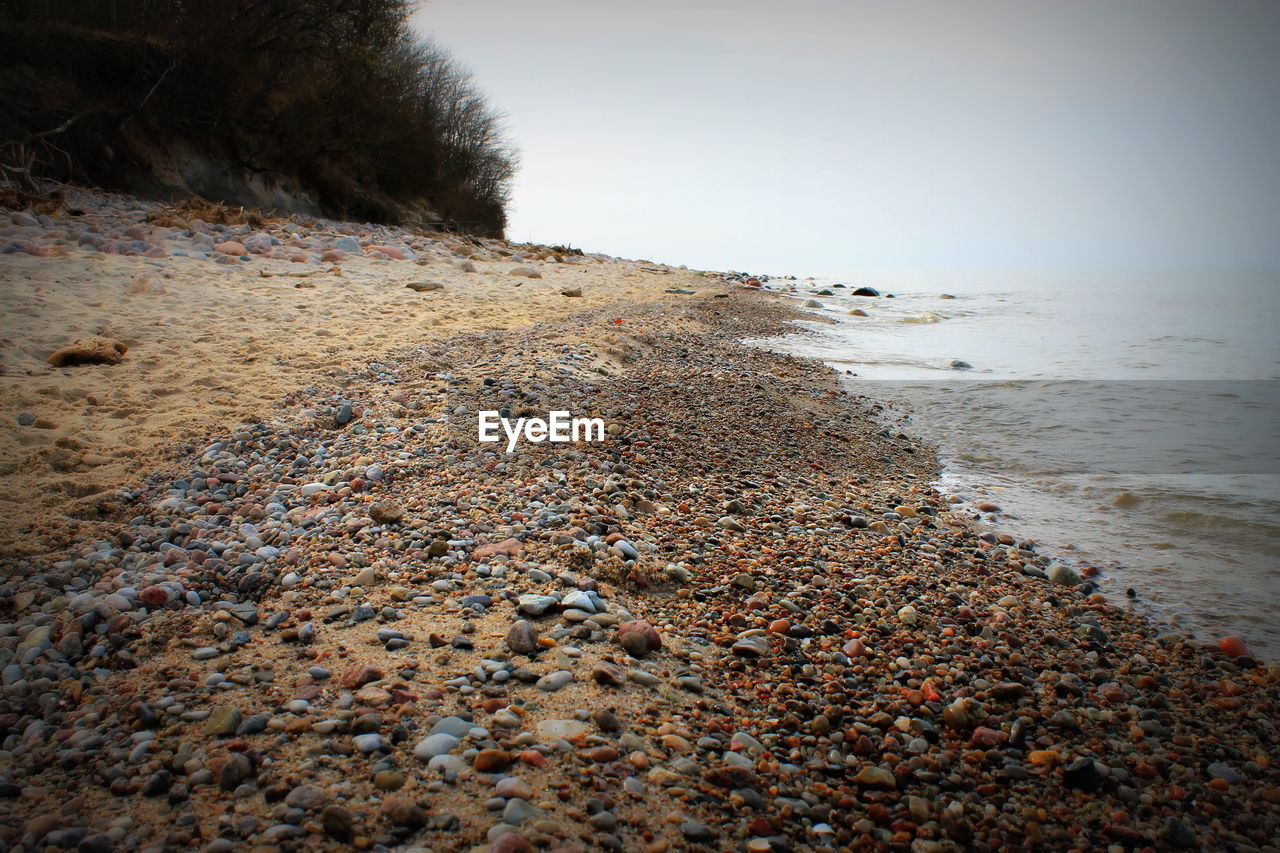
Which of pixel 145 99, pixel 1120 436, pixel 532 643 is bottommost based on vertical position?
pixel 532 643

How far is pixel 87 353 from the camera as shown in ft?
13.3

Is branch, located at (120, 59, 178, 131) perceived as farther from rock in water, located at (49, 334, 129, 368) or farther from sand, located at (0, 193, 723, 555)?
rock in water, located at (49, 334, 129, 368)

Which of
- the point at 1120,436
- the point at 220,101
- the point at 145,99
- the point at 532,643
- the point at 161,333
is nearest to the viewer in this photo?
the point at 532,643

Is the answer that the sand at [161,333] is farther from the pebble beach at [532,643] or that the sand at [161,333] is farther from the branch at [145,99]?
the branch at [145,99]

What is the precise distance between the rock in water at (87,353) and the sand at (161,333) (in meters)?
0.08

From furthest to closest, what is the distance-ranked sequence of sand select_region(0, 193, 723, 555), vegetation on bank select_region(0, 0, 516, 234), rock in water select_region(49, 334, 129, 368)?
vegetation on bank select_region(0, 0, 516, 234), rock in water select_region(49, 334, 129, 368), sand select_region(0, 193, 723, 555)

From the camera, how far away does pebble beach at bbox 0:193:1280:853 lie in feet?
5.00

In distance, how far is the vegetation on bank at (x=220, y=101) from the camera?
10.1 metres

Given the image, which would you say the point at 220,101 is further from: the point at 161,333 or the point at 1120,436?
the point at 1120,436

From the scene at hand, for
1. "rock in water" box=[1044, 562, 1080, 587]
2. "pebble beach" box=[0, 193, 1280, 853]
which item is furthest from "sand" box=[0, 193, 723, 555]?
"rock in water" box=[1044, 562, 1080, 587]

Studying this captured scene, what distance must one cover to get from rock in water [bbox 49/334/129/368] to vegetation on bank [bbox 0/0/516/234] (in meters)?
6.46

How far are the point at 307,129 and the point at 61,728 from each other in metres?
14.7

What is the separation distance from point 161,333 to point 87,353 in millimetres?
684

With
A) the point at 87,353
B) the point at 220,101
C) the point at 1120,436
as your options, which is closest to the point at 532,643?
the point at 87,353
